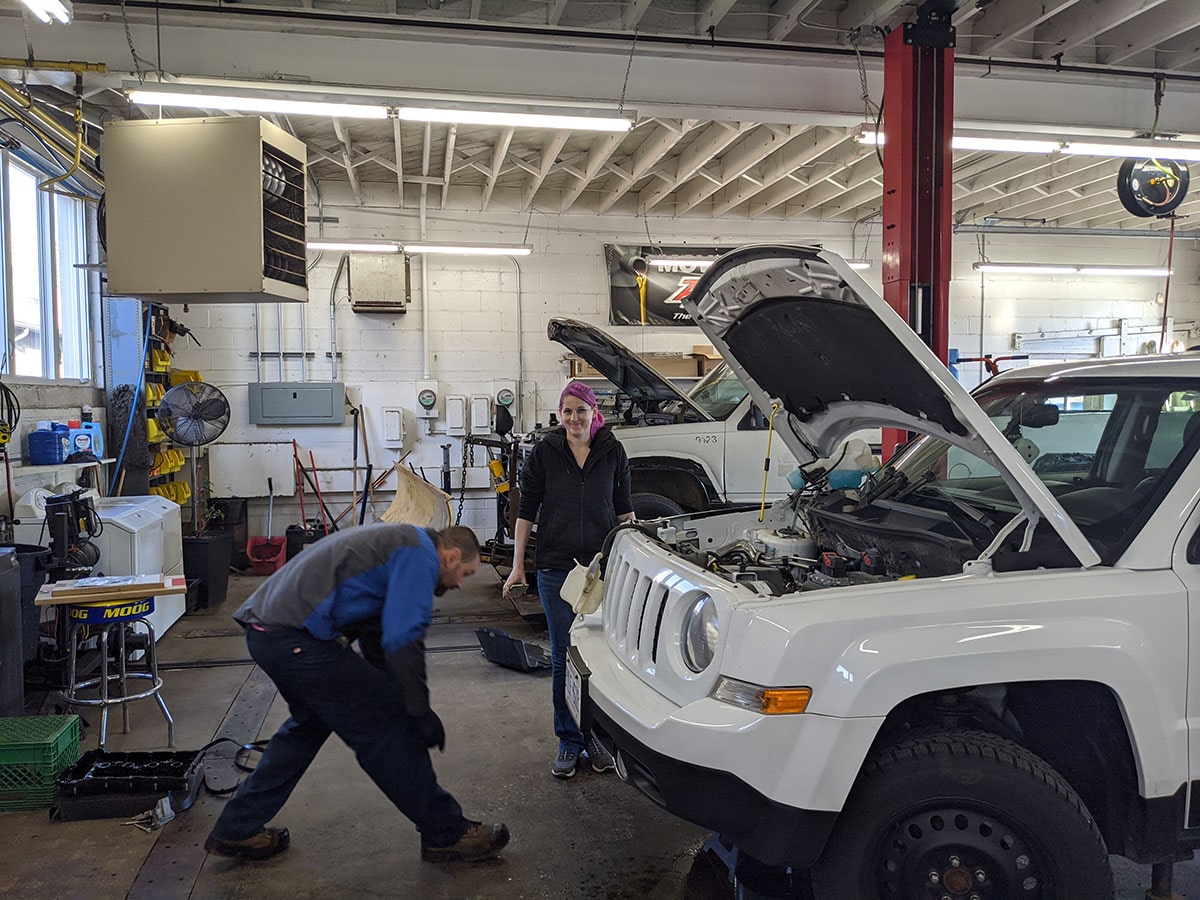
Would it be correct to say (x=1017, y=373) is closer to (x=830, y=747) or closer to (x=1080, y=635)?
(x=1080, y=635)

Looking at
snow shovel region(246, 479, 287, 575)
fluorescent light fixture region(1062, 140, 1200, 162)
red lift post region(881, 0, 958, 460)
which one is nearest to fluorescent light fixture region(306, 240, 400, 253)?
snow shovel region(246, 479, 287, 575)

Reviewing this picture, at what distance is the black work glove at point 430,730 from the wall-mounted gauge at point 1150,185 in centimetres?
684

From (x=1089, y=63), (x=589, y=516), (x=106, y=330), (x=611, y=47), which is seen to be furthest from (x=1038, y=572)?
(x=106, y=330)

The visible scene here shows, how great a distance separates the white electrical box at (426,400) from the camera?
9.70 meters

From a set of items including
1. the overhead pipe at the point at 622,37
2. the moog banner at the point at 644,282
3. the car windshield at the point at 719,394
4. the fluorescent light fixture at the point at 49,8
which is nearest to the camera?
the fluorescent light fixture at the point at 49,8

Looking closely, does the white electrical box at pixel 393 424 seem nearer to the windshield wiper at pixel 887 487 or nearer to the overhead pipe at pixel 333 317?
the overhead pipe at pixel 333 317

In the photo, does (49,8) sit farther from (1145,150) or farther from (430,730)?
(1145,150)

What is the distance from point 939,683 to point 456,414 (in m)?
8.21

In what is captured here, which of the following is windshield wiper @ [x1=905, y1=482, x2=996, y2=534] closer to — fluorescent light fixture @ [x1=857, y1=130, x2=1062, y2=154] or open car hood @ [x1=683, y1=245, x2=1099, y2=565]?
open car hood @ [x1=683, y1=245, x2=1099, y2=565]

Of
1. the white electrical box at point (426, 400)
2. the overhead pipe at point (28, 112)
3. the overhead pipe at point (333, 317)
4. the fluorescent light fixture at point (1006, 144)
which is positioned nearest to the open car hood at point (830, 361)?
the fluorescent light fixture at point (1006, 144)

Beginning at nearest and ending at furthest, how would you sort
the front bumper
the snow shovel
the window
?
1. the front bumper
2. the window
3. the snow shovel

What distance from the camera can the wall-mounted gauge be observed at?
266 inches

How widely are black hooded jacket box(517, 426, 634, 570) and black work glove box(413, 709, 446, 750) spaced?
102 centimetres

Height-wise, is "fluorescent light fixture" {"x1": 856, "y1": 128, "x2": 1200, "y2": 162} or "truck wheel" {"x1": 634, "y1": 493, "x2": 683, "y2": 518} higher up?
"fluorescent light fixture" {"x1": 856, "y1": 128, "x2": 1200, "y2": 162}
